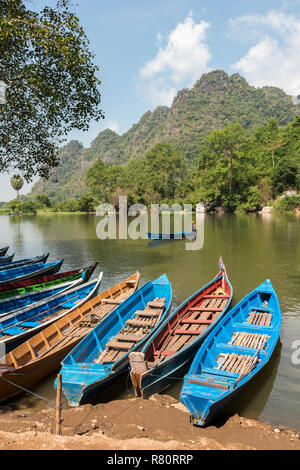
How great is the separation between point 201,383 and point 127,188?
9513 centimetres

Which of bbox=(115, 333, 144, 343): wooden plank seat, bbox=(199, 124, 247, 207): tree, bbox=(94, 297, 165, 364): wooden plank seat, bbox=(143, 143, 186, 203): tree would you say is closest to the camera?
bbox=(94, 297, 165, 364): wooden plank seat

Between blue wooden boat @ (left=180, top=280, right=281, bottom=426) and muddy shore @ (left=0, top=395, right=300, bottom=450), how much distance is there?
0.47 m

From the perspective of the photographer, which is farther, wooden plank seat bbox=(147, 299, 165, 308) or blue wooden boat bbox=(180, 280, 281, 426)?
wooden plank seat bbox=(147, 299, 165, 308)

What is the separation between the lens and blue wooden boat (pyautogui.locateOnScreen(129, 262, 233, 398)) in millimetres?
7582

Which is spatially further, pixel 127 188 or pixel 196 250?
pixel 127 188

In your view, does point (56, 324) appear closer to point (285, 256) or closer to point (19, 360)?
point (19, 360)

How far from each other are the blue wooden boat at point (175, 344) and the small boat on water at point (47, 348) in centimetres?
244

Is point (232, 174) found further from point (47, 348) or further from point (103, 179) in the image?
point (47, 348)

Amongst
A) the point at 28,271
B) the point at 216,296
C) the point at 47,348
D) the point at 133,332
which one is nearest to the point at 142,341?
the point at 133,332

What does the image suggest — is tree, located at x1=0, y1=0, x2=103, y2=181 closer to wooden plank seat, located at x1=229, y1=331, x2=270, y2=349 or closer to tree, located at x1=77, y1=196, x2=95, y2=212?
wooden plank seat, located at x1=229, y1=331, x2=270, y2=349

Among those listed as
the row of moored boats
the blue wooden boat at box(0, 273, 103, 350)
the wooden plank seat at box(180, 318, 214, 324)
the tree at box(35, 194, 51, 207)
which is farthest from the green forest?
the wooden plank seat at box(180, 318, 214, 324)

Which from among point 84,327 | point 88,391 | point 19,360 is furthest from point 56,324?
point 88,391

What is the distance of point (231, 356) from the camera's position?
8.66 meters

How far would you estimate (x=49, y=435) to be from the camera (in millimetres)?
5816
